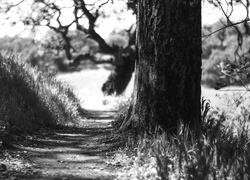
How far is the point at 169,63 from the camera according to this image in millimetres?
4273

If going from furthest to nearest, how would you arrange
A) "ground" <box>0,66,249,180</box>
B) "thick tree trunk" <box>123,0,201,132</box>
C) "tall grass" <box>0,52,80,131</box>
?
"tall grass" <box>0,52,80,131</box> → "thick tree trunk" <box>123,0,201,132</box> → "ground" <box>0,66,249,180</box>

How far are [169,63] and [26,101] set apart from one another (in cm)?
300

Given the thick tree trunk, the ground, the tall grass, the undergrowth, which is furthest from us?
the tall grass

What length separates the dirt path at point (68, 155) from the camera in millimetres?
3588

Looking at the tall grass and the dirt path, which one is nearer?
the dirt path

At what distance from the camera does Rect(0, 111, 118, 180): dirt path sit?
141 inches

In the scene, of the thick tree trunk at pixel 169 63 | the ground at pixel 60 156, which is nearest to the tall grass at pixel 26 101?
the ground at pixel 60 156

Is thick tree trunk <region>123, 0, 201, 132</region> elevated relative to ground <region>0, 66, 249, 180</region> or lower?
elevated

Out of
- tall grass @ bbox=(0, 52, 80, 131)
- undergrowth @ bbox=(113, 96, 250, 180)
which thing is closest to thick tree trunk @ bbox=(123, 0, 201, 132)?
undergrowth @ bbox=(113, 96, 250, 180)

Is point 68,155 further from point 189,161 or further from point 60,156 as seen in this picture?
point 189,161

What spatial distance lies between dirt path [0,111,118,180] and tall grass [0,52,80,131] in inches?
15.8

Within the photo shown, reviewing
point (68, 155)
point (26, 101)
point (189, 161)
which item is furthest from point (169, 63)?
point (26, 101)

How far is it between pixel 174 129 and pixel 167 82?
571 mm

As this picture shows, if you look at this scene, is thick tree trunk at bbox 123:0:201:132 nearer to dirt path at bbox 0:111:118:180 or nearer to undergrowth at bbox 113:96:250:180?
undergrowth at bbox 113:96:250:180
